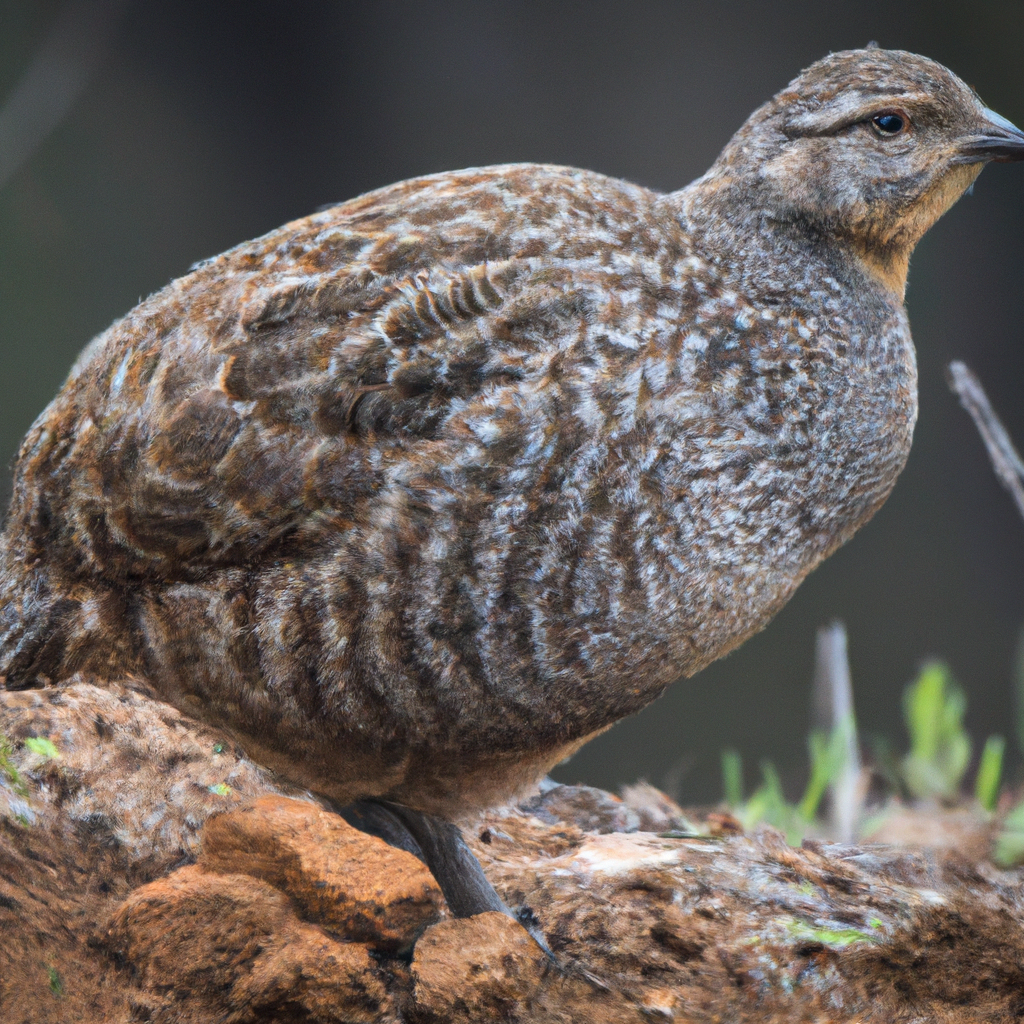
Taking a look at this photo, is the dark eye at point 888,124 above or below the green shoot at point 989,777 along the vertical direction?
above

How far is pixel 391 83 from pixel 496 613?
173 centimetres

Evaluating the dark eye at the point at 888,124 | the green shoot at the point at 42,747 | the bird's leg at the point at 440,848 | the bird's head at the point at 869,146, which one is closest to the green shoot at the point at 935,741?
the bird's leg at the point at 440,848

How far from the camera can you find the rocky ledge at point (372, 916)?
4.19 ft

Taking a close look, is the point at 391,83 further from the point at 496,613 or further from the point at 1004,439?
the point at 1004,439

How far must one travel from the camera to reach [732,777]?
11.1 feet

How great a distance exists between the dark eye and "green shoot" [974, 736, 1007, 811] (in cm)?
186

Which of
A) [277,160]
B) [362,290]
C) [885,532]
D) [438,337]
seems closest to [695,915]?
[438,337]

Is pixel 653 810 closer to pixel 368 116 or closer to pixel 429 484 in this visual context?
pixel 429 484

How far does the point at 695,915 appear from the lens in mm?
1728

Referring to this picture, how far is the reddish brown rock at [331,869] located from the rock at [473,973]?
39 mm

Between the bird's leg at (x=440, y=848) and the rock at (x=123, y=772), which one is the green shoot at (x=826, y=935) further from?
the rock at (x=123, y=772)

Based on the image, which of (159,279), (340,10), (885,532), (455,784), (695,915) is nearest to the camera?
(695,915)

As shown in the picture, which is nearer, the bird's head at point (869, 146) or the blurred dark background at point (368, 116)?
the bird's head at point (869, 146)

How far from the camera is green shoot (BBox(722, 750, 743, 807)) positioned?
3.30 metres
